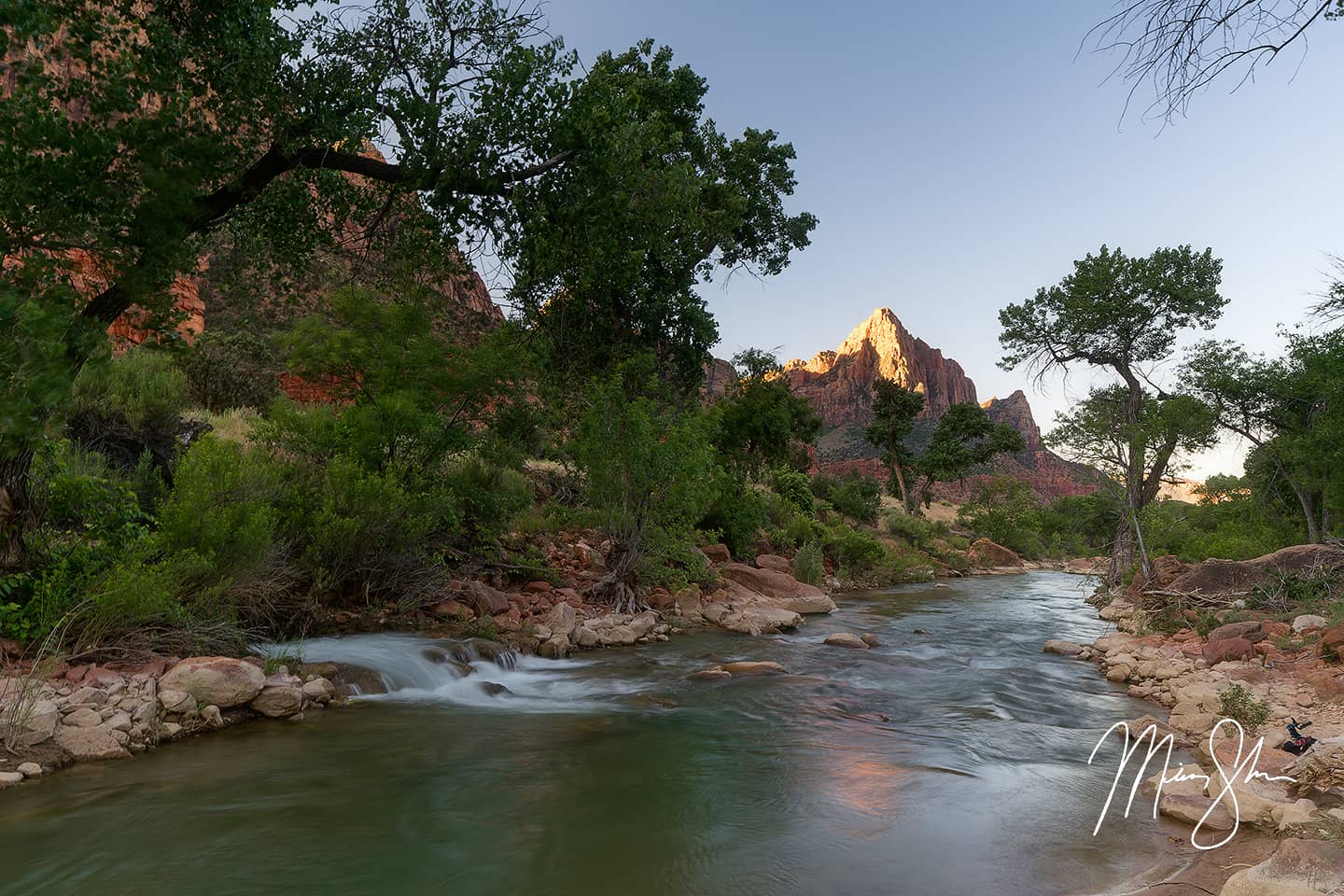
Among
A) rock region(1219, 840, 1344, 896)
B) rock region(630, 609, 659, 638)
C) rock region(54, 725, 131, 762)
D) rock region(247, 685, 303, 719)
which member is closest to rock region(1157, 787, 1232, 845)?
rock region(1219, 840, 1344, 896)

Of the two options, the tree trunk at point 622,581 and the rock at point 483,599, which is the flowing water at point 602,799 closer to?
the rock at point 483,599

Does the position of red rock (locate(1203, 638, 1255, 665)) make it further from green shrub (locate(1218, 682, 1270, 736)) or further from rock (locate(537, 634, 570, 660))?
rock (locate(537, 634, 570, 660))

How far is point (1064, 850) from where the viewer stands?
4.59 m

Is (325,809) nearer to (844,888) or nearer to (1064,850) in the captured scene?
(844,888)

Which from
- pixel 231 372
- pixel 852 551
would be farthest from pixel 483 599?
pixel 852 551

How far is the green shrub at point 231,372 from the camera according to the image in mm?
19766

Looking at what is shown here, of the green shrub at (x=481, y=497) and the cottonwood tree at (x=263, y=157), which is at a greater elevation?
the cottonwood tree at (x=263, y=157)

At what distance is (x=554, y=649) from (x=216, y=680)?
5080mm

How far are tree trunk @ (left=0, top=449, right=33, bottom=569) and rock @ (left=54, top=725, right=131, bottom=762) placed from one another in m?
2.02

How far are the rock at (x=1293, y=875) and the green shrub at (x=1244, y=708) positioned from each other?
140 inches

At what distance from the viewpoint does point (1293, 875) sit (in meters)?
3.38

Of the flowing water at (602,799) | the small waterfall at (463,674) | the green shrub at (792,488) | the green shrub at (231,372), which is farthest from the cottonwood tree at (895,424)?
the small waterfall at (463,674)

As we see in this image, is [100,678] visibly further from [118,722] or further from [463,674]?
[463,674]

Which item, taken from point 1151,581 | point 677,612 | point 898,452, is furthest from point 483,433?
point 898,452
